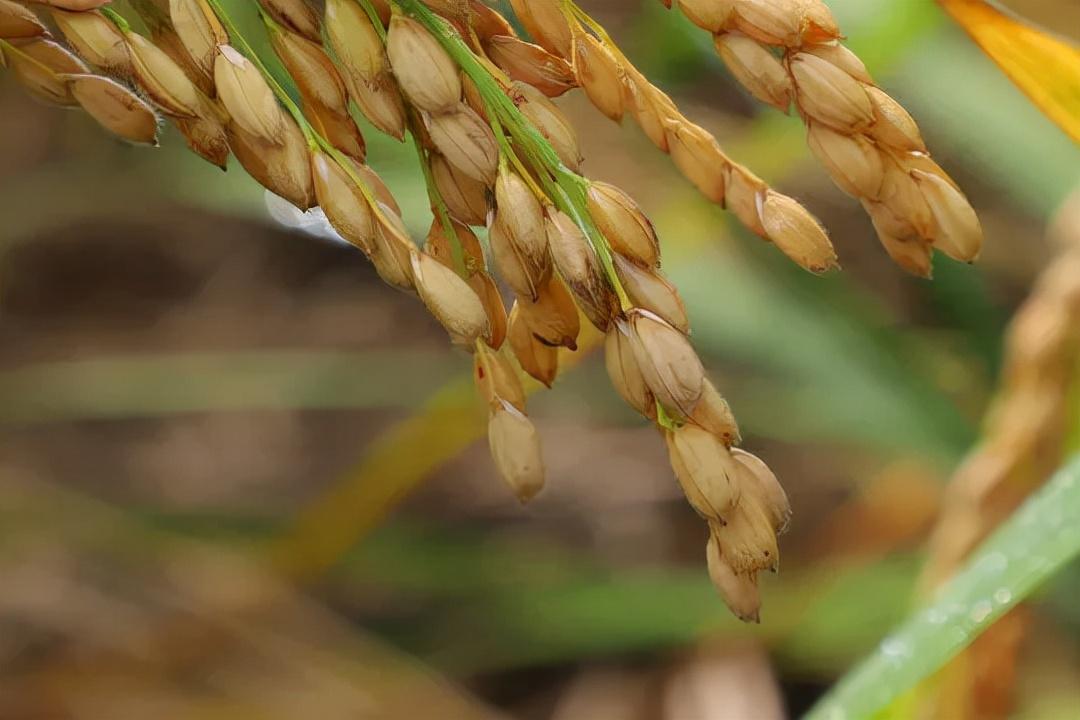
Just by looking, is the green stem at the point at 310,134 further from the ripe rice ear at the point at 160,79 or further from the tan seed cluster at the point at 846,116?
the tan seed cluster at the point at 846,116

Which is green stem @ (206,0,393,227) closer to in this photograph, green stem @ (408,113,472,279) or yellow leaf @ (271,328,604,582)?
green stem @ (408,113,472,279)

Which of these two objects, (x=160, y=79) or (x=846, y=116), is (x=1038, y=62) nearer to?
(x=846, y=116)

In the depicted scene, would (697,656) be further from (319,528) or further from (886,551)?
(319,528)

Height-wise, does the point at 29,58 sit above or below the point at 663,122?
below

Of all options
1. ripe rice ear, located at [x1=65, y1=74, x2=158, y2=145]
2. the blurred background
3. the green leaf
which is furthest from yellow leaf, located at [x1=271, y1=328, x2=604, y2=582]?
ripe rice ear, located at [x1=65, y1=74, x2=158, y2=145]

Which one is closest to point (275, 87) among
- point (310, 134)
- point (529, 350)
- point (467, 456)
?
point (310, 134)

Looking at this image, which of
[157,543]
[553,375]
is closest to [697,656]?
[157,543]
